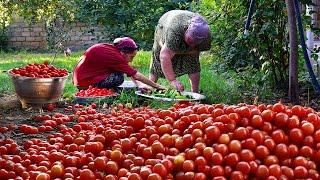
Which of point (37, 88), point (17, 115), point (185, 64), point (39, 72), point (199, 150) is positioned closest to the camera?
point (199, 150)

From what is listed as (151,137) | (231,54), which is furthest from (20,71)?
(151,137)

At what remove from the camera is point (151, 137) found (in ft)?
8.84

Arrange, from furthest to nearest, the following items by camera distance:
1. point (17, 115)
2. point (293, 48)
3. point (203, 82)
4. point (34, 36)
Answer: point (34, 36)
point (203, 82)
point (17, 115)
point (293, 48)

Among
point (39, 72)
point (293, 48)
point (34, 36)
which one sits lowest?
point (34, 36)

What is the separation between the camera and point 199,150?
2428mm

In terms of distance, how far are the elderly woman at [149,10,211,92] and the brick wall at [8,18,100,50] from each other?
8.19 metres

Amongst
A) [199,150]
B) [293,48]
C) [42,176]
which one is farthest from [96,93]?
[199,150]

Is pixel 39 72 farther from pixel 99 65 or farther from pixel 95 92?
pixel 99 65

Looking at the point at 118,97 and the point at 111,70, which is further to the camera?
the point at 111,70

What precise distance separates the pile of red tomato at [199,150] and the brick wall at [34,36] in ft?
40.2

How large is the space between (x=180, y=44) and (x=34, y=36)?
9.64m

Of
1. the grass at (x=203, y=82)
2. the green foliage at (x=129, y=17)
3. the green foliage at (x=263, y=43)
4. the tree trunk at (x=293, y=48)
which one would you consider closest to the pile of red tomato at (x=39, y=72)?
the grass at (x=203, y=82)

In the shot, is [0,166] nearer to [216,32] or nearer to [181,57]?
[181,57]

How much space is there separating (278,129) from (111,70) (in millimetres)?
4332
